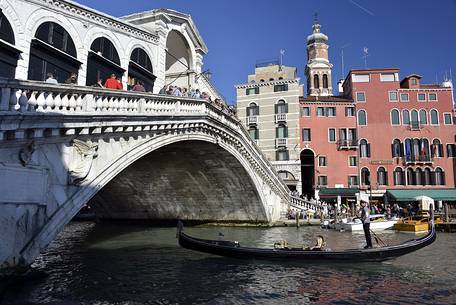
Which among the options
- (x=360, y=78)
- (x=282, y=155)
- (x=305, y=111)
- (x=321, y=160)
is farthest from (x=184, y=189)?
(x=360, y=78)

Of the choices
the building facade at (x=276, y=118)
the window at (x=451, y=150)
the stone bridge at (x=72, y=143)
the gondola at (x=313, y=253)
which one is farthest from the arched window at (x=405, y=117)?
the gondola at (x=313, y=253)

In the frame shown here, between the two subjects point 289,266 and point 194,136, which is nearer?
point 289,266

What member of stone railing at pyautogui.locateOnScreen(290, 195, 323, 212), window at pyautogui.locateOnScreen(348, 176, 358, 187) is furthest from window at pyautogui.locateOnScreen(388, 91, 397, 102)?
stone railing at pyautogui.locateOnScreen(290, 195, 323, 212)

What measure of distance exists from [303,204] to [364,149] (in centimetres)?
771

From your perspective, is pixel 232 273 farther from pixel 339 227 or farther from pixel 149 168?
pixel 339 227

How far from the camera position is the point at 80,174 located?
7039 mm

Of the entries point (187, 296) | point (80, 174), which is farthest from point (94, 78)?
point (187, 296)

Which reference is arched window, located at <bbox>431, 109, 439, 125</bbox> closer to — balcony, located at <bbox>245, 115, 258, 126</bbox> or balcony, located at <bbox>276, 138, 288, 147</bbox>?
balcony, located at <bbox>276, 138, 288, 147</bbox>

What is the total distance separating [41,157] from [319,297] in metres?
5.07

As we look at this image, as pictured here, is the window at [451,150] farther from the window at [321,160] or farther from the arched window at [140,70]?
the arched window at [140,70]

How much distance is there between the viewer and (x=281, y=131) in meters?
28.2

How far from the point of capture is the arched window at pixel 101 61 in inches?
389

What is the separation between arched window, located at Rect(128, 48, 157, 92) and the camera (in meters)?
11.5

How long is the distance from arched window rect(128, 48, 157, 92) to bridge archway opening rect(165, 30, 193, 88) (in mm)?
2993
